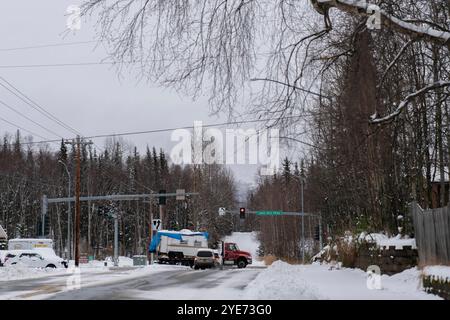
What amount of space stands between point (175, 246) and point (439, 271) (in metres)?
48.1

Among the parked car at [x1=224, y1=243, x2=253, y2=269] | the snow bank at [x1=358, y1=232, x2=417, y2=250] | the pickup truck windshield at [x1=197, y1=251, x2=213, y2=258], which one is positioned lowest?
the parked car at [x1=224, y1=243, x2=253, y2=269]

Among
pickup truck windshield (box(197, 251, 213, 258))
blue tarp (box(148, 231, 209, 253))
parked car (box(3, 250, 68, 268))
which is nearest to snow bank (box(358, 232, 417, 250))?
pickup truck windshield (box(197, 251, 213, 258))

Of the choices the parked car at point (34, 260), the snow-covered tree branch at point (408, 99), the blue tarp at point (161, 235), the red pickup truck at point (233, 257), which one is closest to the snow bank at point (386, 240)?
the snow-covered tree branch at point (408, 99)

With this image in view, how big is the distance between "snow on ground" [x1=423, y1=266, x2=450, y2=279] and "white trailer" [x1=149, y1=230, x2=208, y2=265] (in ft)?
154

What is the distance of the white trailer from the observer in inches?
2383

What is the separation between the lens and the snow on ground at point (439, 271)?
13312 millimetres

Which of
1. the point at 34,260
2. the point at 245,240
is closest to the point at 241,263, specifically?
the point at 34,260

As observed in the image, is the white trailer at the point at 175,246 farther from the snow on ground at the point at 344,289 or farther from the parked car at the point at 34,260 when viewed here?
the snow on ground at the point at 344,289

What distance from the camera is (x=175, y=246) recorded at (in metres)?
60.7

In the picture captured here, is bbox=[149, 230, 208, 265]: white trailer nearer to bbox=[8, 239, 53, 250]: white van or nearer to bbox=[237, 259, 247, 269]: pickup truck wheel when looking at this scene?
bbox=[237, 259, 247, 269]: pickup truck wheel

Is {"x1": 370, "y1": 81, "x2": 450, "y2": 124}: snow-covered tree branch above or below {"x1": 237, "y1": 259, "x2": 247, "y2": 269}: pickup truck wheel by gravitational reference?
above

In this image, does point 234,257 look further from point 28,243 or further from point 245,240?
point 245,240

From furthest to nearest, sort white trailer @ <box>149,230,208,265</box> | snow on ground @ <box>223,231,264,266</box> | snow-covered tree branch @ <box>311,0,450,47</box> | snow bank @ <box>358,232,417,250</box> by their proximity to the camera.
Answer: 1. snow on ground @ <box>223,231,264,266</box>
2. white trailer @ <box>149,230,208,265</box>
3. snow bank @ <box>358,232,417,250</box>
4. snow-covered tree branch @ <box>311,0,450,47</box>
